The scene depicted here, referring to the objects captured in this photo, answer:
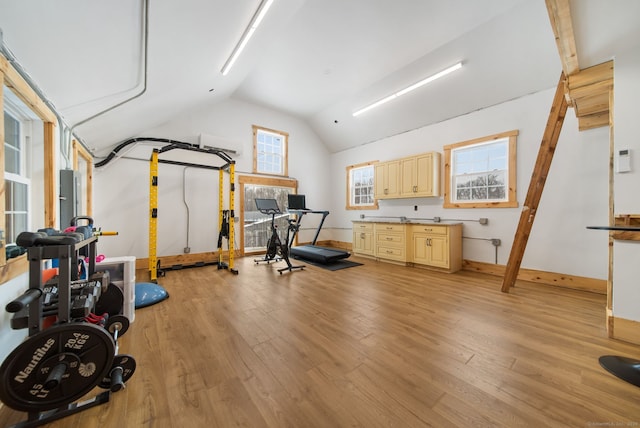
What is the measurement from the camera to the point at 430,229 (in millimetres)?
4641

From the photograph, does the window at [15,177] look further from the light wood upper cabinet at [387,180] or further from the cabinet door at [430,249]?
the light wood upper cabinet at [387,180]

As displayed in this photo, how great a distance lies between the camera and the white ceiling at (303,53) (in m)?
1.70

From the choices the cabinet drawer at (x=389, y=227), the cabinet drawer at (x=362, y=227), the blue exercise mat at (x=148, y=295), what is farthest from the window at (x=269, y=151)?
the blue exercise mat at (x=148, y=295)

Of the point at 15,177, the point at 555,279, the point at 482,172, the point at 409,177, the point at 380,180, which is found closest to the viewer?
the point at 15,177

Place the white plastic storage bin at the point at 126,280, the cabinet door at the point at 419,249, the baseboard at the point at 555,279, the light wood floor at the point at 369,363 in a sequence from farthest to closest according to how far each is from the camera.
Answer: the cabinet door at the point at 419,249 → the baseboard at the point at 555,279 → the white plastic storage bin at the point at 126,280 → the light wood floor at the point at 369,363

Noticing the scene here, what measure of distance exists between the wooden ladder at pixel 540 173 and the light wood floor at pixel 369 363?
1.57ft

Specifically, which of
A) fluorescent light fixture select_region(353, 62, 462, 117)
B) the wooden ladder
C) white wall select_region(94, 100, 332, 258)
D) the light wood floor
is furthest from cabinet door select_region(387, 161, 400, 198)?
the light wood floor

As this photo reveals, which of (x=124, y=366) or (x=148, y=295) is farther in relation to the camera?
(x=148, y=295)

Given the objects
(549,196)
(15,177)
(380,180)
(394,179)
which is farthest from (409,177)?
(15,177)

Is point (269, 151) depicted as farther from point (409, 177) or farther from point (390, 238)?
point (390, 238)

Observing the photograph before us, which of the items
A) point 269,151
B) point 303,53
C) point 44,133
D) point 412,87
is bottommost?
point 44,133

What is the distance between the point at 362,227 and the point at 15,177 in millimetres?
5382

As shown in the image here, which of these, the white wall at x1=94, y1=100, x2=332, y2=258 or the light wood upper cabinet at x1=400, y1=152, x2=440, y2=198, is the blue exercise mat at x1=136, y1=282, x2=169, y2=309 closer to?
the white wall at x1=94, y1=100, x2=332, y2=258

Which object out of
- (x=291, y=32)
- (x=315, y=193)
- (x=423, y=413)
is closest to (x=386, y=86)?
(x=291, y=32)
